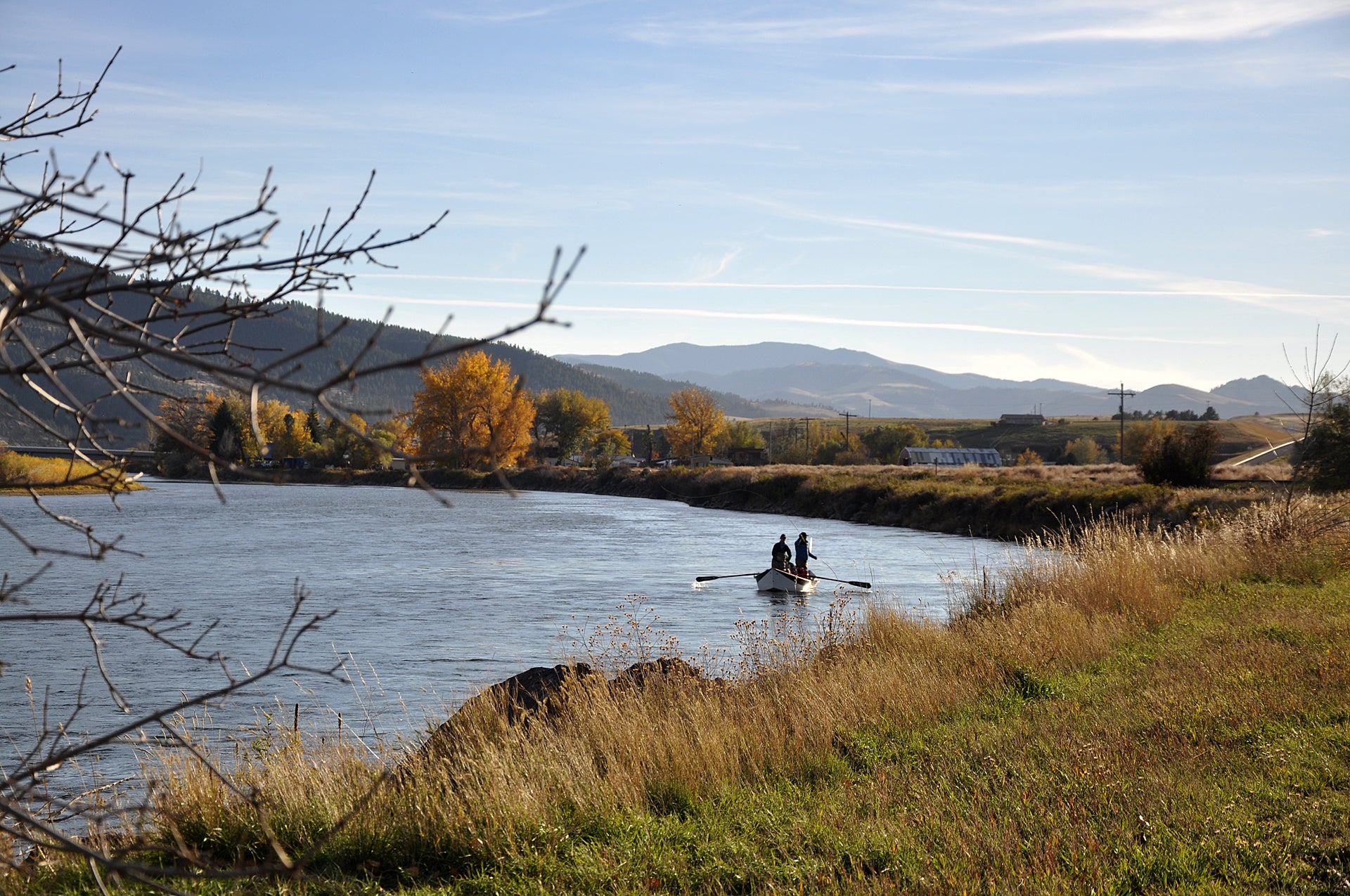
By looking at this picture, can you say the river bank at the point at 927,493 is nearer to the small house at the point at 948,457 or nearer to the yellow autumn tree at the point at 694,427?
the small house at the point at 948,457

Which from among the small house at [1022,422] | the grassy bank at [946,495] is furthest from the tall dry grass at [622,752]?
the small house at [1022,422]

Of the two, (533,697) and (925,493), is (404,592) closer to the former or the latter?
(533,697)

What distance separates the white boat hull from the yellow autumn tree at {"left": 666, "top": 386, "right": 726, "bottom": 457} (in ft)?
310

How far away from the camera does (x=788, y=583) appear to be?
25.8 meters

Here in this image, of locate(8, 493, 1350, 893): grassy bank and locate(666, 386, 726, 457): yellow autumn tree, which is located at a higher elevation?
locate(666, 386, 726, 457): yellow autumn tree

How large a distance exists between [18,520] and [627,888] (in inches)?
2025

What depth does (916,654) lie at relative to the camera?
11914 mm

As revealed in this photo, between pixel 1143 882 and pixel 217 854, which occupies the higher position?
pixel 1143 882

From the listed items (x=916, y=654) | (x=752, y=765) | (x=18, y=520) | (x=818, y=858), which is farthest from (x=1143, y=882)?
(x=18, y=520)

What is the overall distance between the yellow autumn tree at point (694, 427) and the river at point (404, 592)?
64379mm

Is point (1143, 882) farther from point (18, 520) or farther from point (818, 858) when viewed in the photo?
point (18, 520)

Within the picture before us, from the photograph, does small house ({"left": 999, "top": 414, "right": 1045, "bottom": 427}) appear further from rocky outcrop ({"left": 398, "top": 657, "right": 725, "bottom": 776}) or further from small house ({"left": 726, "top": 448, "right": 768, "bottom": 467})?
rocky outcrop ({"left": 398, "top": 657, "right": 725, "bottom": 776})

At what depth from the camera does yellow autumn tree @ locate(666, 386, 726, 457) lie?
123188 millimetres

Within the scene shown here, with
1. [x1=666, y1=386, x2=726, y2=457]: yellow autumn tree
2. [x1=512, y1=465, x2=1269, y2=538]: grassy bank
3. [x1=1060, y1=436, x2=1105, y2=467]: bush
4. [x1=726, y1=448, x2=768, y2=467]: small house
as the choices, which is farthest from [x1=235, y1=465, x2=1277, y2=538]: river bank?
[x1=1060, y1=436, x2=1105, y2=467]: bush
